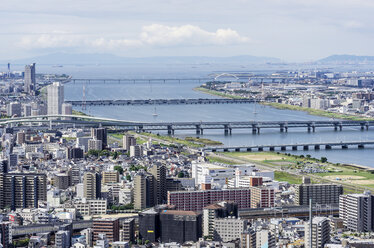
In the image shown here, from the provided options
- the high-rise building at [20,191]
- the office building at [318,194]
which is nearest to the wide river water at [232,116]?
the office building at [318,194]

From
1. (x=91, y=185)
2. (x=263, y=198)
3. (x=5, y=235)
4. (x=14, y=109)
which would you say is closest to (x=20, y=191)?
(x=91, y=185)

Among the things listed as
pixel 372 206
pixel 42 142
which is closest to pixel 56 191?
pixel 372 206

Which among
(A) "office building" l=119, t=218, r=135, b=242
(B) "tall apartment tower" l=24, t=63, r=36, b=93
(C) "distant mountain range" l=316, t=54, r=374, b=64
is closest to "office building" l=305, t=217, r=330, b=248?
(A) "office building" l=119, t=218, r=135, b=242

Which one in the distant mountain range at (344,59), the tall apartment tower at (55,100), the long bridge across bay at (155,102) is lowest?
the long bridge across bay at (155,102)

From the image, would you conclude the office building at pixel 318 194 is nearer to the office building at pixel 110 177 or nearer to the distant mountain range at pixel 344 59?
the office building at pixel 110 177

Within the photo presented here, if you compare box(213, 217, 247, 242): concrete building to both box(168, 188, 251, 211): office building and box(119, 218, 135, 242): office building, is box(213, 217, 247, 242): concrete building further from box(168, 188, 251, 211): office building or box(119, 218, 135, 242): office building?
box(168, 188, 251, 211): office building

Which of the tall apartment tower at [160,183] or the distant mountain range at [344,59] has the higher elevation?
the distant mountain range at [344,59]
